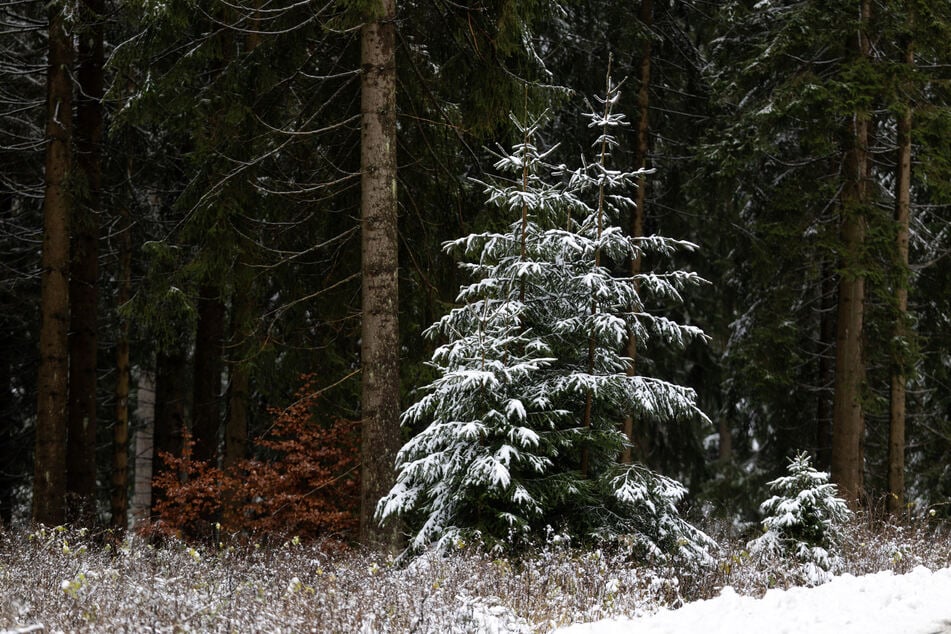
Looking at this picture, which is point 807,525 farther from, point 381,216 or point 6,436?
point 6,436

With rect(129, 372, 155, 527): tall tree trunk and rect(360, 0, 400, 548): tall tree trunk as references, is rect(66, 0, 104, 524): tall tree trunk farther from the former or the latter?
rect(360, 0, 400, 548): tall tree trunk

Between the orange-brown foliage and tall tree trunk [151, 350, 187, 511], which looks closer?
the orange-brown foliage

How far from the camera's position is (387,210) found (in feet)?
30.0

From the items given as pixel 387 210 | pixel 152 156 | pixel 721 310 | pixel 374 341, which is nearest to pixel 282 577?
pixel 374 341

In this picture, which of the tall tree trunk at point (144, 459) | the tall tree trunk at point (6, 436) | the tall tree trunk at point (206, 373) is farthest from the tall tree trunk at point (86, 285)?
the tall tree trunk at point (6, 436)

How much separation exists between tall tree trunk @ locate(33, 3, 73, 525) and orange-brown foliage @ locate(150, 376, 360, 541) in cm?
149

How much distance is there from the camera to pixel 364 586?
5898mm

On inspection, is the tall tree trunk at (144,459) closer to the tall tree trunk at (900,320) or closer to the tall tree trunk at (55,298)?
the tall tree trunk at (55,298)

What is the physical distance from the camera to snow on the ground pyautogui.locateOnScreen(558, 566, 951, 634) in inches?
201

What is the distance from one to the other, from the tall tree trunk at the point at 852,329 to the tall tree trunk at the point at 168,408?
11652 mm

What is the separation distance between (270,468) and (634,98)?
955 cm

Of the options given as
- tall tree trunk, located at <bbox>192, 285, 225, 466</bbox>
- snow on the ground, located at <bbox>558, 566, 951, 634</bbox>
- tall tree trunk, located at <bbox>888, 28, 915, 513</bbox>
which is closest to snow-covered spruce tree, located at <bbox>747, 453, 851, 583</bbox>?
snow on the ground, located at <bbox>558, 566, 951, 634</bbox>

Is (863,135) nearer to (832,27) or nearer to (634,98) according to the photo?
(832,27)

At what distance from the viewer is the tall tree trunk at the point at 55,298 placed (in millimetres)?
11195
